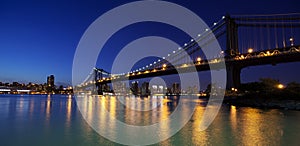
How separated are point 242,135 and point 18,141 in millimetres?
7278

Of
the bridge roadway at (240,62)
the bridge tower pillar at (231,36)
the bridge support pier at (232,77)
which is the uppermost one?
the bridge tower pillar at (231,36)

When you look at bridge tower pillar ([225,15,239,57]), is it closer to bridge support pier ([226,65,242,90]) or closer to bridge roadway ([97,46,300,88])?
bridge roadway ([97,46,300,88])

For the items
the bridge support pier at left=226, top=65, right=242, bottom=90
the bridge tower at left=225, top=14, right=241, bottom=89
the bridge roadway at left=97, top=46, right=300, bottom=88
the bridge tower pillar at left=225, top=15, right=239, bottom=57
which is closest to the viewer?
the bridge roadway at left=97, top=46, right=300, bottom=88

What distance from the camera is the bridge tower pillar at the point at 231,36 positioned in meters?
35.6

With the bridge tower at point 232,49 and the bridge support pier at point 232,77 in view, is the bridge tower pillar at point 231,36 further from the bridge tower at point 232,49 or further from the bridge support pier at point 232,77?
the bridge support pier at point 232,77

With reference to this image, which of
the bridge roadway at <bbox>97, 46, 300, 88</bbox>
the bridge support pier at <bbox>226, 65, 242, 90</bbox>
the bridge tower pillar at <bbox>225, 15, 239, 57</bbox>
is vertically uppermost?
the bridge tower pillar at <bbox>225, 15, 239, 57</bbox>

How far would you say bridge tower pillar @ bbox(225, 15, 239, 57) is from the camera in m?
35.6

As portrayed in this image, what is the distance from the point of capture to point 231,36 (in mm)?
36406

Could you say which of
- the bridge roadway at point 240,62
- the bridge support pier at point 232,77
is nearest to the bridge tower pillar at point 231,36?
the bridge roadway at point 240,62

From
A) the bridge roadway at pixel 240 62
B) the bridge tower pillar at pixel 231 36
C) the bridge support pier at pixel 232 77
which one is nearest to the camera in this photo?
the bridge roadway at pixel 240 62

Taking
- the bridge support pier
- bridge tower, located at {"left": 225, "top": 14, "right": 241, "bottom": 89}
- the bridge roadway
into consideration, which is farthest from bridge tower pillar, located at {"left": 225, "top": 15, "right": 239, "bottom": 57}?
the bridge support pier

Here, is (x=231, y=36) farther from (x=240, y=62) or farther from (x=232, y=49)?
(x=240, y=62)

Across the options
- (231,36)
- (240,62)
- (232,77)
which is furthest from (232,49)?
(232,77)

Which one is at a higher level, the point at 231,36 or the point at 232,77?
the point at 231,36
